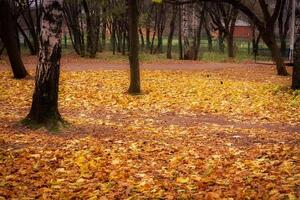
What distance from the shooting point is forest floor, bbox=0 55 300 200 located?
6.09 meters

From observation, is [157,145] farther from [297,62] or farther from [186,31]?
[186,31]

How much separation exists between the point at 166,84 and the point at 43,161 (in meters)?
10.8

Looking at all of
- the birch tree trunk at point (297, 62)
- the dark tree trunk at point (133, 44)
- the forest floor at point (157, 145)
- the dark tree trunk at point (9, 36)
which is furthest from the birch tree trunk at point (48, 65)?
the dark tree trunk at point (9, 36)

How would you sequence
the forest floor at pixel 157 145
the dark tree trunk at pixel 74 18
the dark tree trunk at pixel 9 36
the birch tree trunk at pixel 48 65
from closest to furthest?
1. the forest floor at pixel 157 145
2. the birch tree trunk at pixel 48 65
3. the dark tree trunk at pixel 9 36
4. the dark tree trunk at pixel 74 18

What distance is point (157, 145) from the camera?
8609 millimetres

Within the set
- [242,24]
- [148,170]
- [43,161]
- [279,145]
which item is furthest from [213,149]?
[242,24]

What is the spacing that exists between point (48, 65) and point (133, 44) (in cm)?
570

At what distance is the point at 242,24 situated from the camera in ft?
278

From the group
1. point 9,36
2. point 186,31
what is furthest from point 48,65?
point 186,31

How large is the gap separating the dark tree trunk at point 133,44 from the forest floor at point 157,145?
575 millimetres

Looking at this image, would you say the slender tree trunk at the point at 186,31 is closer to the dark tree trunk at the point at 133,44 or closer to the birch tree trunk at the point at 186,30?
the birch tree trunk at the point at 186,30

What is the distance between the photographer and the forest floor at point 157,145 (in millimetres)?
6094

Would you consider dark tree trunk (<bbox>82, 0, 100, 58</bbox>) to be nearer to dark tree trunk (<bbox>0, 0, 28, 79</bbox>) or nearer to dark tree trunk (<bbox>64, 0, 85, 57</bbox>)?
dark tree trunk (<bbox>64, 0, 85, 57</bbox>)

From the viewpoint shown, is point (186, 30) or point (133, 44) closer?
point (133, 44)
